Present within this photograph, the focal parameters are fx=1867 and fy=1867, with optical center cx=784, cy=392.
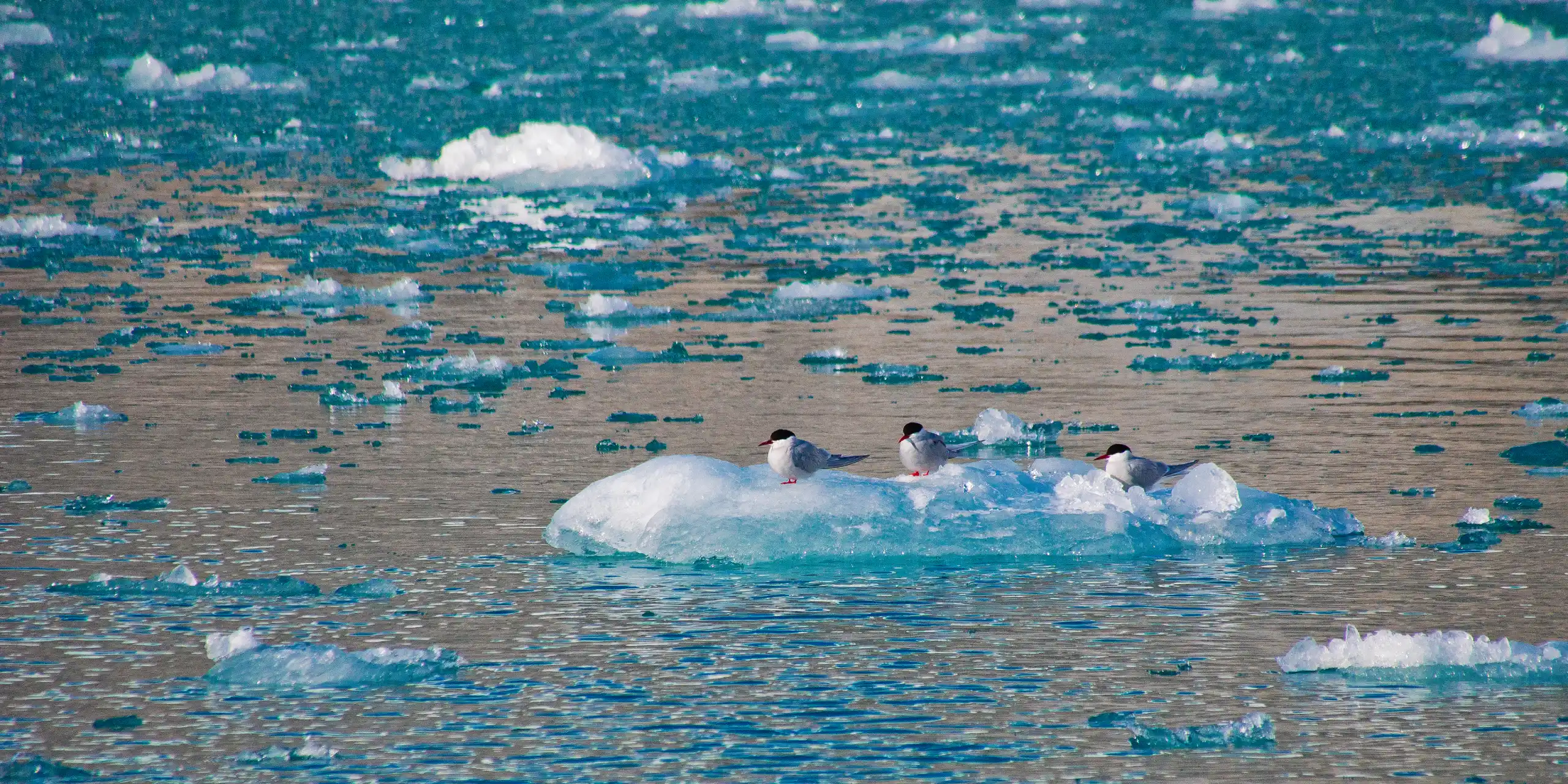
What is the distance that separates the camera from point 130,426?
10.7 metres

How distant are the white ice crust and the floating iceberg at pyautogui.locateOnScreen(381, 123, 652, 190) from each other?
17627 mm

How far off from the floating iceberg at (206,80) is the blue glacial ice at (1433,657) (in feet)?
93.4

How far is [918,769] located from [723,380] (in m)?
6.85

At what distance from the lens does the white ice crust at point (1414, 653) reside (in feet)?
20.5

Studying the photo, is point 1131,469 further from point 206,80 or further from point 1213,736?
point 206,80

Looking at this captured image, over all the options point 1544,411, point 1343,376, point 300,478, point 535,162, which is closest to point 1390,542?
point 1544,411

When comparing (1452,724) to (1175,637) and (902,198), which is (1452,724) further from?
(902,198)

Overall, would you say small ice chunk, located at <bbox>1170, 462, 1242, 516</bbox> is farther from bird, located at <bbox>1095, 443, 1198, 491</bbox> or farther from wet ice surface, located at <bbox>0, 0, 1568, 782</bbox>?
bird, located at <bbox>1095, 443, 1198, 491</bbox>

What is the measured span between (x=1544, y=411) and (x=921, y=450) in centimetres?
465

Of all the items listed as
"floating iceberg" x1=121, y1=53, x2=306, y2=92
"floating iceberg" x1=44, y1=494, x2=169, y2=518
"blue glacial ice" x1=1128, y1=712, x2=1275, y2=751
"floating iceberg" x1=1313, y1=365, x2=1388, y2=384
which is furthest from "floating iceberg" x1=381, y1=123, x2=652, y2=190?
"blue glacial ice" x1=1128, y1=712, x2=1275, y2=751

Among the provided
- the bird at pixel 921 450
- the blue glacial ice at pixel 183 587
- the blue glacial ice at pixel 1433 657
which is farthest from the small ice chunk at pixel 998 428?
the blue glacial ice at pixel 183 587

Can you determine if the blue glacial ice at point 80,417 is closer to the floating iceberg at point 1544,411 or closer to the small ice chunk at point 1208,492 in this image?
the small ice chunk at point 1208,492

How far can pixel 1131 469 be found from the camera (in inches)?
326

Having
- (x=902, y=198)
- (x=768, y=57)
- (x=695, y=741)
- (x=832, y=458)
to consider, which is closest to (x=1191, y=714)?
(x=695, y=741)
